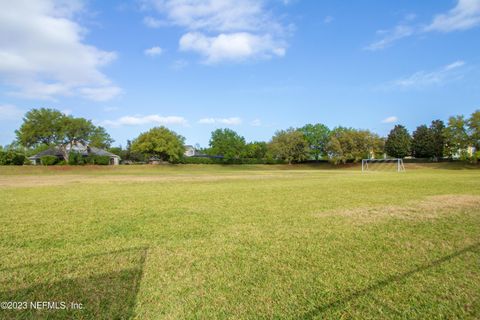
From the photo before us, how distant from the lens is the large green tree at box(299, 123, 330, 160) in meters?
70.9

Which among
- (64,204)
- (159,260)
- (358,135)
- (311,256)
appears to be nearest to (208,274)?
(159,260)

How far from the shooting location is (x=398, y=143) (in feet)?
216

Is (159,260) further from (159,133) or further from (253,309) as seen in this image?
(159,133)

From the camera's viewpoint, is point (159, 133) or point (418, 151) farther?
point (418, 151)

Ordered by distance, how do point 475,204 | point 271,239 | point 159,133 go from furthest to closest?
point 159,133, point 475,204, point 271,239

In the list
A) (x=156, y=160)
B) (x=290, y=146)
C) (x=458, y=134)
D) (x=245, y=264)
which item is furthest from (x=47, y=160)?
(x=458, y=134)

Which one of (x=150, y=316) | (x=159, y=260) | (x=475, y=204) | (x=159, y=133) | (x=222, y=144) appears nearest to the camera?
(x=150, y=316)

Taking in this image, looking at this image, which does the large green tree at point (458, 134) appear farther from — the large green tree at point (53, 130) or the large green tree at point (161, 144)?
the large green tree at point (53, 130)

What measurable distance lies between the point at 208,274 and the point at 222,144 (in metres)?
81.7

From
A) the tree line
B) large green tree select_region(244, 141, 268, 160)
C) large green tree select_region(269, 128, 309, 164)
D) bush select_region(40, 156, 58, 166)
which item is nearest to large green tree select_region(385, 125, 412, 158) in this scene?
the tree line

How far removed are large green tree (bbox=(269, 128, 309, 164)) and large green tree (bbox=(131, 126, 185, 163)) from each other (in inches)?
834

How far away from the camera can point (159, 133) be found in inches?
2283

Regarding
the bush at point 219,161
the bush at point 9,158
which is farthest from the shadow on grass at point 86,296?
the bush at point 219,161

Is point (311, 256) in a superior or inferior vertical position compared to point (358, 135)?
inferior
